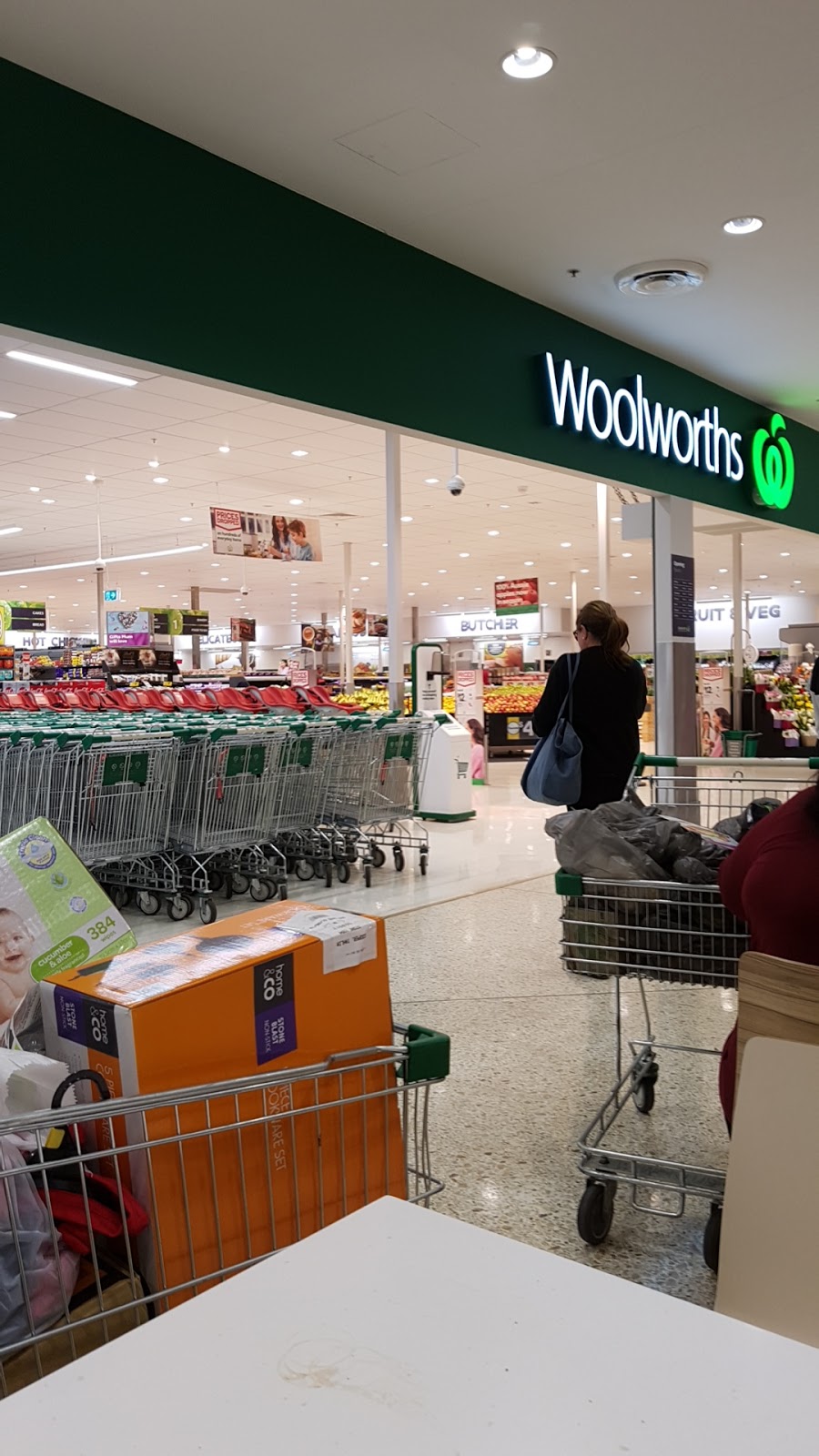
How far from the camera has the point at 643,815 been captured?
3076mm

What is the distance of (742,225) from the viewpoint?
505 cm

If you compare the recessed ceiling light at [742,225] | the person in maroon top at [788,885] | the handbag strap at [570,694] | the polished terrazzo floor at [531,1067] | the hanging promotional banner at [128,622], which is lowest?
the polished terrazzo floor at [531,1067]

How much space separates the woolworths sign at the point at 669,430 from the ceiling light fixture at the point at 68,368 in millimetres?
3515

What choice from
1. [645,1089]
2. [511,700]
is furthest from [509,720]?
[645,1089]

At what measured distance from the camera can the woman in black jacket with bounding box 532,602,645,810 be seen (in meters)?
4.74

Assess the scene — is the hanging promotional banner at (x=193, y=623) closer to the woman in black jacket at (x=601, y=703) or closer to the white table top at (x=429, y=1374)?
the woman in black jacket at (x=601, y=703)

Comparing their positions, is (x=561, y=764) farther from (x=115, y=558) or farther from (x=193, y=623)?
(x=193, y=623)

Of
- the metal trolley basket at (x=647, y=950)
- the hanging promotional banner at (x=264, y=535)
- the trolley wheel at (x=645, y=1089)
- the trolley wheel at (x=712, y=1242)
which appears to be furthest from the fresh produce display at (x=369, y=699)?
the trolley wheel at (x=712, y=1242)

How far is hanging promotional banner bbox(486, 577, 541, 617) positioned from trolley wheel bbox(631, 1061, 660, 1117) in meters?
16.5

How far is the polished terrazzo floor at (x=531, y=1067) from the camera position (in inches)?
105

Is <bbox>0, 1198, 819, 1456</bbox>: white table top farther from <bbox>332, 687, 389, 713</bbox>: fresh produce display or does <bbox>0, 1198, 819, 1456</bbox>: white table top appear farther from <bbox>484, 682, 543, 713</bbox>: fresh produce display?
<bbox>484, 682, 543, 713</bbox>: fresh produce display

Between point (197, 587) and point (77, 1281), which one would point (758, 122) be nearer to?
point (77, 1281)

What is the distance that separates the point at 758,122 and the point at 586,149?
2.10ft

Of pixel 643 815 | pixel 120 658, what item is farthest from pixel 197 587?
pixel 643 815
